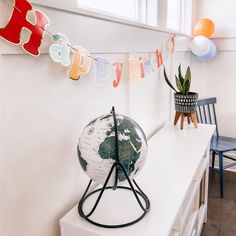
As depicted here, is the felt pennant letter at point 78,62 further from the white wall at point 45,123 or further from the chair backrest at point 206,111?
the chair backrest at point 206,111

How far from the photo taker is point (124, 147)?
0.87m

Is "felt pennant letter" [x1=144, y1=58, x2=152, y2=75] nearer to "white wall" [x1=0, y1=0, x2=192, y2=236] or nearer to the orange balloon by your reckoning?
"white wall" [x1=0, y1=0, x2=192, y2=236]

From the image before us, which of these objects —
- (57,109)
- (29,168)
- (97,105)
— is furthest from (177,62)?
(29,168)

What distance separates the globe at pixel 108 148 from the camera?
0.86m

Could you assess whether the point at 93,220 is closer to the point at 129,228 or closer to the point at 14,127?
the point at 129,228

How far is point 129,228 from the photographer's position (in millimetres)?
905

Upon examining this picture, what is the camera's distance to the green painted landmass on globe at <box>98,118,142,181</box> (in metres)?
0.86

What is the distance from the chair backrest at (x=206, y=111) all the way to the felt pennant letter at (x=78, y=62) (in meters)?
2.03

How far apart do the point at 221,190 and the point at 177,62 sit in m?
1.26

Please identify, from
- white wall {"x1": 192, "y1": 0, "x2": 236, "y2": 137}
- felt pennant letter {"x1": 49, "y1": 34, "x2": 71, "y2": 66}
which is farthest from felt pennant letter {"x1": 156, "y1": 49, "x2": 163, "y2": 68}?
white wall {"x1": 192, "y1": 0, "x2": 236, "y2": 137}

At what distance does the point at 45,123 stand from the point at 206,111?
8.10 ft

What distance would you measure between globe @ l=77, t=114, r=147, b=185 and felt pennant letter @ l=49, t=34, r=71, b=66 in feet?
0.76

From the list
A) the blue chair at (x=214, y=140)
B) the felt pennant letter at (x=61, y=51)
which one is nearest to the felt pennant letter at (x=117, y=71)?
the felt pennant letter at (x=61, y=51)

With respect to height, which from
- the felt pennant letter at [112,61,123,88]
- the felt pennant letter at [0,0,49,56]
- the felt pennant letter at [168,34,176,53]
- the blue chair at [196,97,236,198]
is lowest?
the blue chair at [196,97,236,198]
